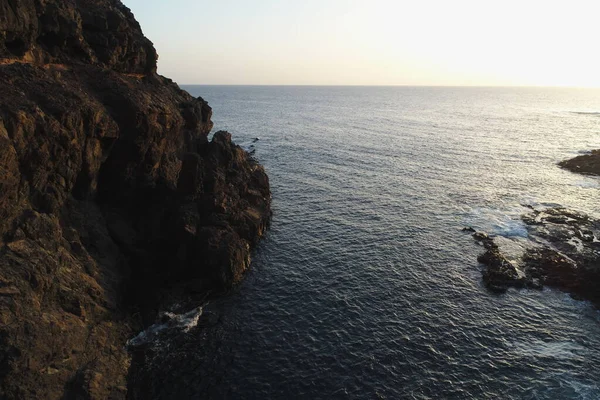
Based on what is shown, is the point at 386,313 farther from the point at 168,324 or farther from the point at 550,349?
the point at 168,324

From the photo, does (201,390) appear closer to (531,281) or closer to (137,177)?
(137,177)

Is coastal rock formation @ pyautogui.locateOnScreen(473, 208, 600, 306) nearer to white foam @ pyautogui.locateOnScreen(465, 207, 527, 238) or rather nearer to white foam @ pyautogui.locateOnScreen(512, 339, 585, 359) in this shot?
white foam @ pyautogui.locateOnScreen(465, 207, 527, 238)

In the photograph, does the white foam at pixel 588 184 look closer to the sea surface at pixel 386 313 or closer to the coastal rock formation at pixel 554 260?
the sea surface at pixel 386 313

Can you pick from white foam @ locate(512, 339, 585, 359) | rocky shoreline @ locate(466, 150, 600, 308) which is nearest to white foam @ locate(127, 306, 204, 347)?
white foam @ locate(512, 339, 585, 359)

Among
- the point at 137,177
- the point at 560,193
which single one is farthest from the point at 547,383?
the point at 560,193

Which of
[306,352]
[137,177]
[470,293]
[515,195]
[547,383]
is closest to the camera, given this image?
[547,383]

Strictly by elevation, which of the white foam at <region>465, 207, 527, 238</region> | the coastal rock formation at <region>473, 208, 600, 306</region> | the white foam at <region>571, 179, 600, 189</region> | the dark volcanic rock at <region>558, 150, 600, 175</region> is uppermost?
the dark volcanic rock at <region>558, 150, 600, 175</region>

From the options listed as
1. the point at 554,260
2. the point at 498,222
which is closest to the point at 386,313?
the point at 554,260
